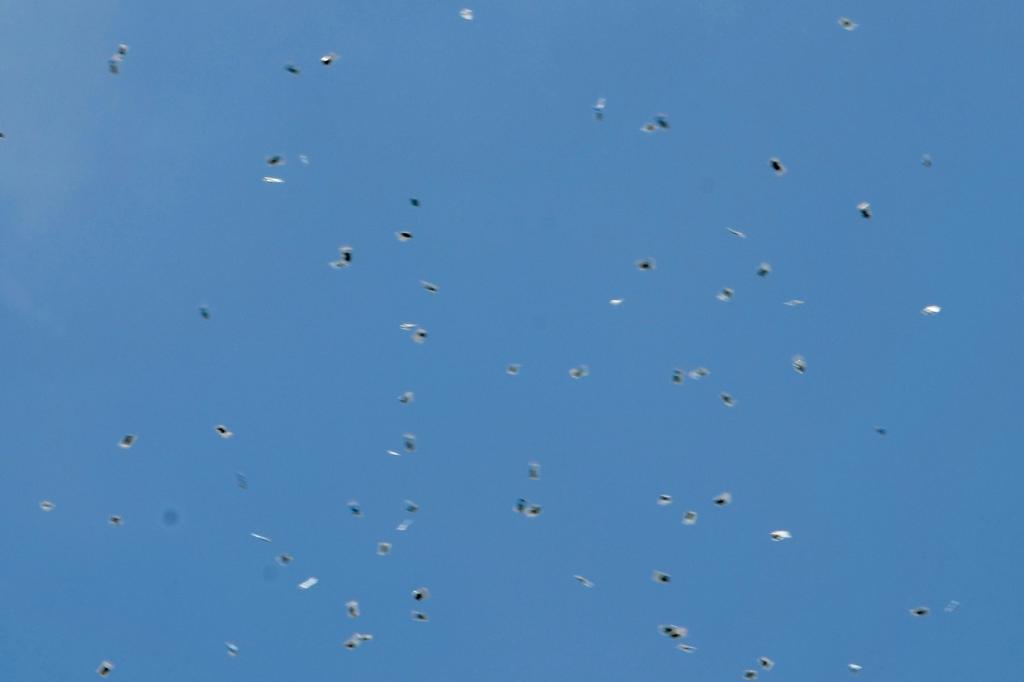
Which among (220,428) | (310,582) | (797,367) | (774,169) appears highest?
(774,169)

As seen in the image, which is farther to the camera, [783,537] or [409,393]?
[409,393]

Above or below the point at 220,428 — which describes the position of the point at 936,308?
above

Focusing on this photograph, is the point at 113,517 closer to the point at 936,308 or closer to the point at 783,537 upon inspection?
the point at 783,537

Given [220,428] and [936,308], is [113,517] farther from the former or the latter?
[936,308]

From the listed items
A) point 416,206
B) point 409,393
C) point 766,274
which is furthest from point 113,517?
point 766,274

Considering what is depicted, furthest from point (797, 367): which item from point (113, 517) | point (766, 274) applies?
point (113, 517)

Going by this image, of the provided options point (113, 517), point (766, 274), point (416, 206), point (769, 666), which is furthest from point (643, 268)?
point (113, 517)

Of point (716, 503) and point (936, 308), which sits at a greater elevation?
point (936, 308)

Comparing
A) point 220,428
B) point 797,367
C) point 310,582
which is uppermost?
point 797,367

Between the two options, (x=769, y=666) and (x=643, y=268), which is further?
(x=643, y=268)
